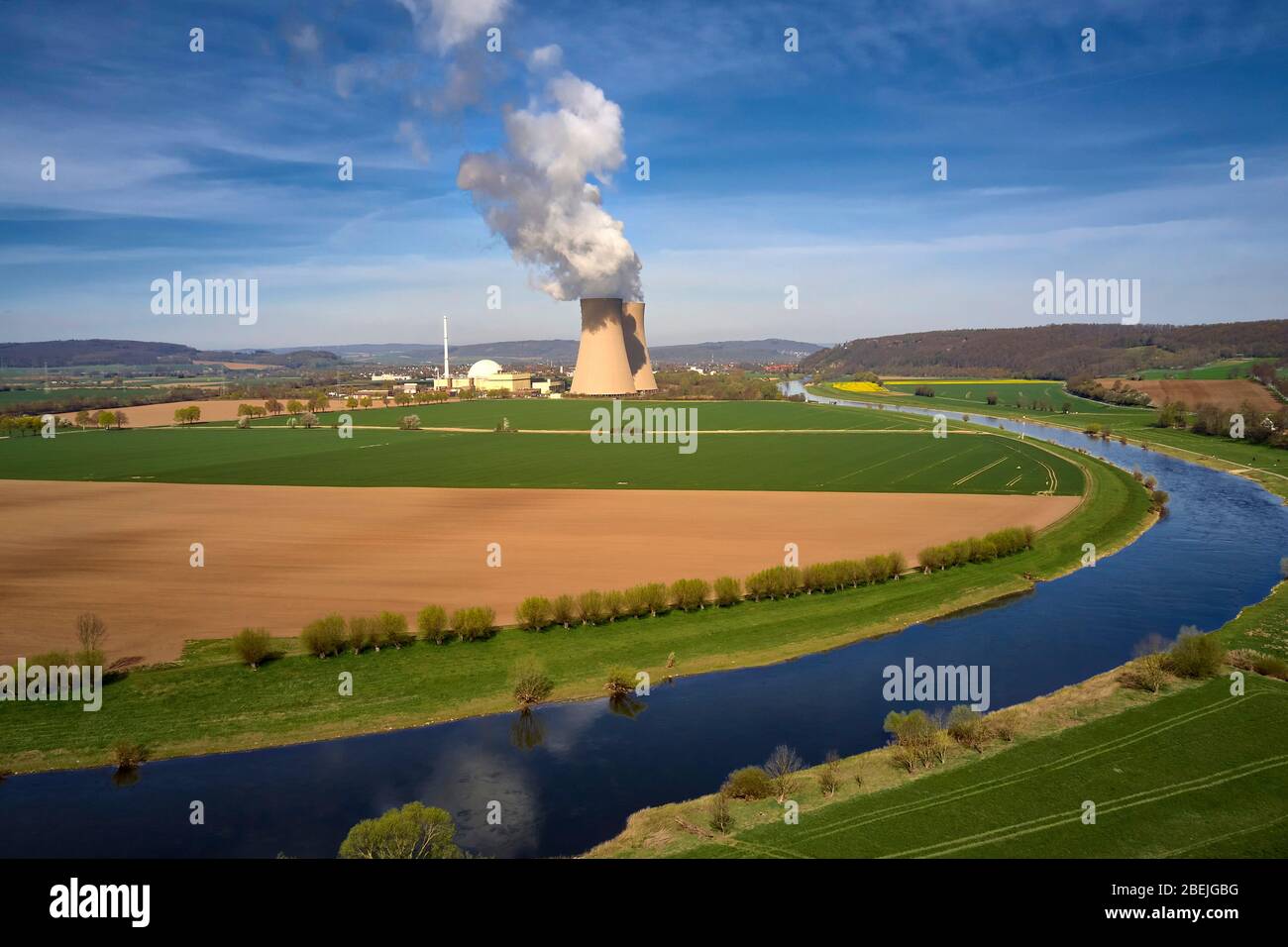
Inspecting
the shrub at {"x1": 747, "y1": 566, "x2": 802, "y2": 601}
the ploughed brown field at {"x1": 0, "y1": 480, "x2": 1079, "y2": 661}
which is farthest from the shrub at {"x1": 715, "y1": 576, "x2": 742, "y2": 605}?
the ploughed brown field at {"x1": 0, "y1": 480, "x2": 1079, "y2": 661}

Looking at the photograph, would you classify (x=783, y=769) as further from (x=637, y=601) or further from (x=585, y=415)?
(x=585, y=415)

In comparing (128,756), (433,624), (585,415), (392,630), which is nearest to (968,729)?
(433,624)

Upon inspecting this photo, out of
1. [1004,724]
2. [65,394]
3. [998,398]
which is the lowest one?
[1004,724]

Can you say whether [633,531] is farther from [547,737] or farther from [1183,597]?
[1183,597]

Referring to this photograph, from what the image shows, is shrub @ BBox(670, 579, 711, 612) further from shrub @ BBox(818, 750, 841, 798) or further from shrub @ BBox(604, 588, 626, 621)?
shrub @ BBox(818, 750, 841, 798)

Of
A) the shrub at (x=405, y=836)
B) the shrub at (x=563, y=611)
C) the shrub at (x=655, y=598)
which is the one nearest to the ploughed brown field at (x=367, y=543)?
the shrub at (x=563, y=611)
